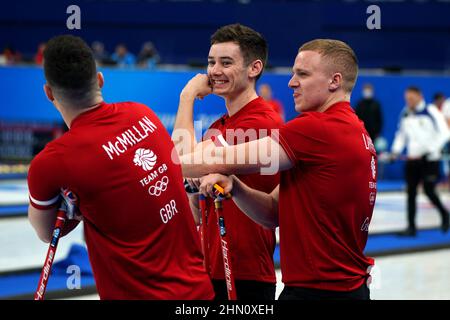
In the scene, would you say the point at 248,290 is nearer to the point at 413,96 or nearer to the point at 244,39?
the point at 244,39

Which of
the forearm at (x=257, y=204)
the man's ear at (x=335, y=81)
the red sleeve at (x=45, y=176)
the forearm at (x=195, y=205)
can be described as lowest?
the forearm at (x=195, y=205)

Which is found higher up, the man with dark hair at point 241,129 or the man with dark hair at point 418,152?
the man with dark hair at point 241,129

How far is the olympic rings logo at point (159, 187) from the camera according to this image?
3459 mm

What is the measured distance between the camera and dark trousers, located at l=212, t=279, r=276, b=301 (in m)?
4.60

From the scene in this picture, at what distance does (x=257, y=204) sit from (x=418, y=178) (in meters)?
9.04

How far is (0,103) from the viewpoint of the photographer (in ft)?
65.4

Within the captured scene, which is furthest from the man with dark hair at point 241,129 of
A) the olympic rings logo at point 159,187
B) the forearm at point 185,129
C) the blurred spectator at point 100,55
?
the blurred spectator at point 100,55

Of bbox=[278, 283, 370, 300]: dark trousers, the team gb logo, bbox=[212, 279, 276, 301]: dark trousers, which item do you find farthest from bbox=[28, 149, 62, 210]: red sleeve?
bbox=[212, 279, 276, 301]: dark trousers

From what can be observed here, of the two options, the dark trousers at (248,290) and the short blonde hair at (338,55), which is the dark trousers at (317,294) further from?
the short blonde hair at (338,55)

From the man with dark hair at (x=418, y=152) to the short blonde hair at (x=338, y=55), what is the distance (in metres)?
8.83

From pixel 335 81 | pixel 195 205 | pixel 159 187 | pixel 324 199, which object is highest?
pixel 335 81

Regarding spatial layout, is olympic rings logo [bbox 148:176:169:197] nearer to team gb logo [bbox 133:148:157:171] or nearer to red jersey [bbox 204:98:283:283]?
team gb logo [bbox 133:148:157:171]

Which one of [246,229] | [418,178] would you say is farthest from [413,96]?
[246,229]

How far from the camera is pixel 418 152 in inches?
503
